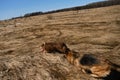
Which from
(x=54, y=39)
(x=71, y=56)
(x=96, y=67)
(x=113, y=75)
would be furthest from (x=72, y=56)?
(x=54, y=39)

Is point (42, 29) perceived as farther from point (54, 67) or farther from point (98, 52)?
point (54, 67)

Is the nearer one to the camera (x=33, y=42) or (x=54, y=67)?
(x=54, y=67)

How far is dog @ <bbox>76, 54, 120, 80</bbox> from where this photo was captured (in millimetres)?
9898

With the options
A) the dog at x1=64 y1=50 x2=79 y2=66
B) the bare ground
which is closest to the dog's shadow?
the bare ground

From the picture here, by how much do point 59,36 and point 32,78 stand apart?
7.77 metres

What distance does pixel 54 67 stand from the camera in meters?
11.4

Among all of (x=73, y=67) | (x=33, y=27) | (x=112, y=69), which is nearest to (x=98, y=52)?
(x=73, y=67)

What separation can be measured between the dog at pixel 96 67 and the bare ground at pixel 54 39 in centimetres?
→ 34

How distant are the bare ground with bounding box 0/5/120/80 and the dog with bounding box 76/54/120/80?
0.34 meters

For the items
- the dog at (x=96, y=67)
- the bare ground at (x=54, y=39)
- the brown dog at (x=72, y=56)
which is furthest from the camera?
the brown dog at (x=72, y=56)

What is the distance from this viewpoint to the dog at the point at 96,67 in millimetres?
9898

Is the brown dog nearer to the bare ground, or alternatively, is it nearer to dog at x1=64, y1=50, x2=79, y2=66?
dog at x1=64, y1=50, x2=79, y2=66

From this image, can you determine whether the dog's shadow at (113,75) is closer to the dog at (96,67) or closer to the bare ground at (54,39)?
the dog at (96,67)

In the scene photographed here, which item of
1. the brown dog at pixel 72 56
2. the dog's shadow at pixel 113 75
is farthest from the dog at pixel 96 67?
the brown dog at pixel 72 56
